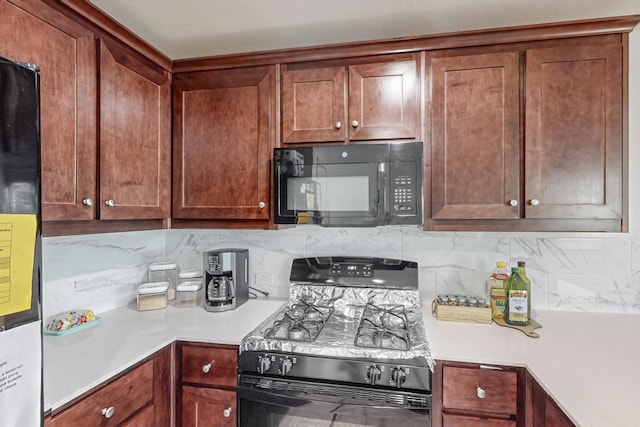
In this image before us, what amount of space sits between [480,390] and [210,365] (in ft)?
3.50

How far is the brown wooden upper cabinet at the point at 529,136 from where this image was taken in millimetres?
1441

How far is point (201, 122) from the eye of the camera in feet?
5.90

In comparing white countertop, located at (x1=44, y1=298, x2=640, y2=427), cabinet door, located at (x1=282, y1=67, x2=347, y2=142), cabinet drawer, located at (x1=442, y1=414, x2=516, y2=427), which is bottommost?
cabinet drawer, located at (x1=442, y1=414, x2=516, y2=427)

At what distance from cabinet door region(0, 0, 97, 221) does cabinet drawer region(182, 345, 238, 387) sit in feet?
2.35

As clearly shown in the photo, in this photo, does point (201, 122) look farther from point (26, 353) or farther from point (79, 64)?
point (26, 353)

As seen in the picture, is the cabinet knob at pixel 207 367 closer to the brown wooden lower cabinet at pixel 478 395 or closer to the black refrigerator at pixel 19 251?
the black refrigerator at pixel 19 251

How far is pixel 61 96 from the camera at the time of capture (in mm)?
1229

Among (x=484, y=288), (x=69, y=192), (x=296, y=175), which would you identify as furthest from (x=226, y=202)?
(x=484, y=288)

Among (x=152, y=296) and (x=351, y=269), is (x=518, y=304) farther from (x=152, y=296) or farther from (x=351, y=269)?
(x=152, y=296)

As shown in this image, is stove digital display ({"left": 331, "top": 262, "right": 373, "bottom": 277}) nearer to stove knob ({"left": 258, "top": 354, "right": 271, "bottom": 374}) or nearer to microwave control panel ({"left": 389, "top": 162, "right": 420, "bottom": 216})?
microwave control panel ({"left": 389, "top": 162, "right": 420, "bottom": 216})

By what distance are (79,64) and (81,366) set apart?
1120 mm

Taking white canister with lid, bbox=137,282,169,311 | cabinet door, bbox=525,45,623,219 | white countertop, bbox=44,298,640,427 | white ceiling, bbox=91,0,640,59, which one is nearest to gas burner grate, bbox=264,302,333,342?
white countertop, bbox=44,298,640,427

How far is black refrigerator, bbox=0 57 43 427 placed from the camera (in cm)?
63

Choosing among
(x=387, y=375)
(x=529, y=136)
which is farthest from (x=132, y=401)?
(x=529, y=136)
